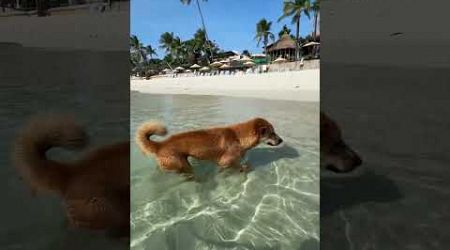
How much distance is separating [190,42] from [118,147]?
121ft

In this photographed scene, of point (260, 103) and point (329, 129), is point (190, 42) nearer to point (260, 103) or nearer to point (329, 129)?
point (260, 103)

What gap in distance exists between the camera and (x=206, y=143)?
271cm

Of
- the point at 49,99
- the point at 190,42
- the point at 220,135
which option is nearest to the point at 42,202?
the point at 220,135

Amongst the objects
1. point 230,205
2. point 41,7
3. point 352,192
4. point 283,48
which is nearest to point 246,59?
point 283,48

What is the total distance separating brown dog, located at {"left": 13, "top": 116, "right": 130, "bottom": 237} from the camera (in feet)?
5.67

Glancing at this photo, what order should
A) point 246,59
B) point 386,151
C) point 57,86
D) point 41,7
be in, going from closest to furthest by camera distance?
point 386,151 → point 57,86 → point 41,7 → point 246,59

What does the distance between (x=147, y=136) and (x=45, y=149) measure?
0.77 metres

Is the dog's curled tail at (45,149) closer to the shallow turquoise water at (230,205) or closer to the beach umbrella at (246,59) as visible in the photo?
the shallow turquoise water at (230,205)

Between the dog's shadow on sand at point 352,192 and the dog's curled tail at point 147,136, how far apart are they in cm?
104

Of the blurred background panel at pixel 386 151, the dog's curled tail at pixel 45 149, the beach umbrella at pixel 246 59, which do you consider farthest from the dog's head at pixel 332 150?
the beach umbrella at pixel 246 59

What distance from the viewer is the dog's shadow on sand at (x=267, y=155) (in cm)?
295

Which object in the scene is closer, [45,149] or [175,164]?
[45,149]

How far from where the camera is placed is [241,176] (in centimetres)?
275

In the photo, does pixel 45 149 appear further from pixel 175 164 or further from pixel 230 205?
pixel 230 205
